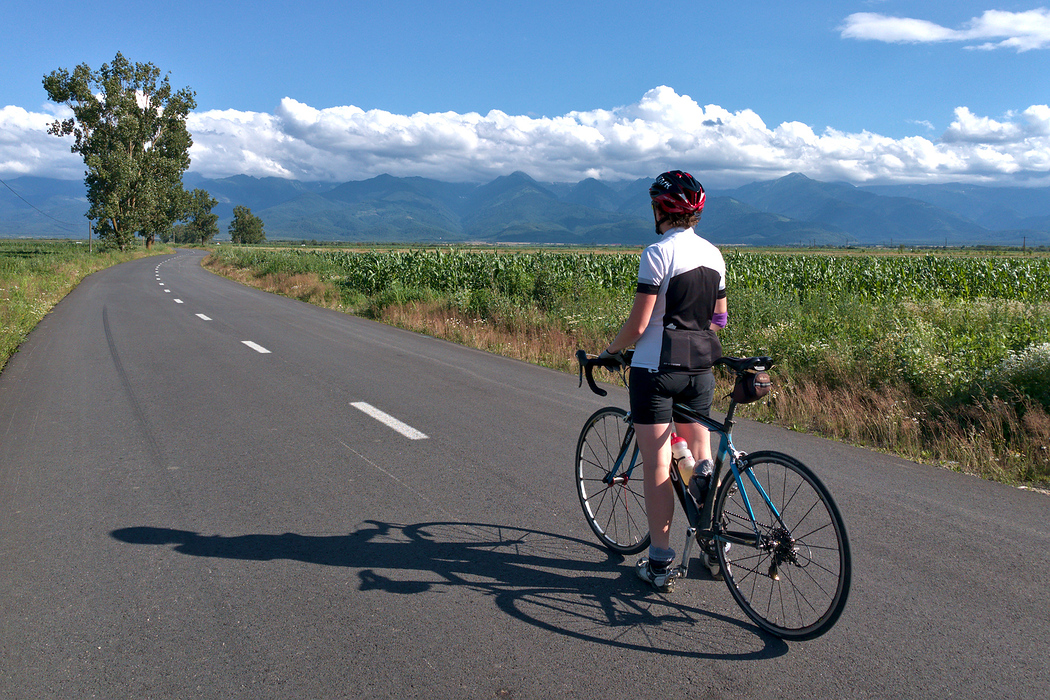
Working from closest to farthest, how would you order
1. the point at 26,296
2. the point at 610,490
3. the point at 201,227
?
the point at 610,490
the point at 26,296
the point at 201,227

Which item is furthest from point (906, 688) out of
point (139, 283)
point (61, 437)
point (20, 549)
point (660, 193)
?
point (139, 283)

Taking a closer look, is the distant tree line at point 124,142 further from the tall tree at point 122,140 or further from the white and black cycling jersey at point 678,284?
the white and black cycling jersey at point 678,284

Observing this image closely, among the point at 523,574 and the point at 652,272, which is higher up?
the point at 652,272

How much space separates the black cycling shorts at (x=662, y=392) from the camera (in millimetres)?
3346

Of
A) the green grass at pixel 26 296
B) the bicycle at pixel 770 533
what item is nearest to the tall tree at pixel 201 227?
the green grass at pixel 26 296

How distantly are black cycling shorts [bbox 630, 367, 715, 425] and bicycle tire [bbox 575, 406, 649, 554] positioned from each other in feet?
1.87

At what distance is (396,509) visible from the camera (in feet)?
15.8

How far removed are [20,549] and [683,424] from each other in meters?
3.87

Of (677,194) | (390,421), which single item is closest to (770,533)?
(677,194)

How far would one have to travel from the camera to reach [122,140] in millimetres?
69500

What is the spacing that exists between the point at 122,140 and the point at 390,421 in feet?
249

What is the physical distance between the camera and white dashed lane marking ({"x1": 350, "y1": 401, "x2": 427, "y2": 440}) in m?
6.76

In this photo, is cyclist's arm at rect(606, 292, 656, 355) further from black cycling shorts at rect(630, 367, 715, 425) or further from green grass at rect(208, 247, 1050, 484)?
green grass at rect(208, 247, 1050, 484)

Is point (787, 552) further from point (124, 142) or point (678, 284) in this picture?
point (124, 142)
